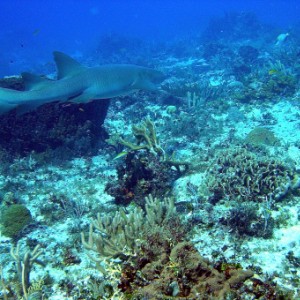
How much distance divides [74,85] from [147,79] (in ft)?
7.42

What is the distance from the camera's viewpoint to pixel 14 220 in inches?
219

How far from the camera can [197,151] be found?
8.24 m

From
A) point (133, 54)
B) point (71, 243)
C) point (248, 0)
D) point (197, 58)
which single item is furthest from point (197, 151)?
point (248, 0)

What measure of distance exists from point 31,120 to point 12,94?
2417 millimetres

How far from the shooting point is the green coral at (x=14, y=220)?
5.45 m

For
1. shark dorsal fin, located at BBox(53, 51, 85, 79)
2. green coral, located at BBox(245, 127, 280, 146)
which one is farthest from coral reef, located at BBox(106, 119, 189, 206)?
green coral, located at BBox(245, 127, 280, 146)

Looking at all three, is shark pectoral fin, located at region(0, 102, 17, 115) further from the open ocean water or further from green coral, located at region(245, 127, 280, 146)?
green coral, located at region(245, 127, 280, 146)

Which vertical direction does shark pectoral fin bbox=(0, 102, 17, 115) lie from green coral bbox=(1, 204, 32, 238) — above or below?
above

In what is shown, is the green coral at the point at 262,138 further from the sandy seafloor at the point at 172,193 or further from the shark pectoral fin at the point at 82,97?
the shark pectoral fin at the point at 82,97

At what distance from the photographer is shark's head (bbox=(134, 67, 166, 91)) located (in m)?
7.84

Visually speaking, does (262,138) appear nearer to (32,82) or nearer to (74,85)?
(74,85)

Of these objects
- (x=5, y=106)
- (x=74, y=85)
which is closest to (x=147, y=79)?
(x=74, y=85)

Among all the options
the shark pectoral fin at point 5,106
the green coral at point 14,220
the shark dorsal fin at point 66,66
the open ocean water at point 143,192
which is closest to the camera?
the open ocean water at point 143,192

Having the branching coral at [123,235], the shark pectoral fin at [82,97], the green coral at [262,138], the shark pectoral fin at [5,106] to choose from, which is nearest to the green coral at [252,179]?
the branching coral at [123,235]
